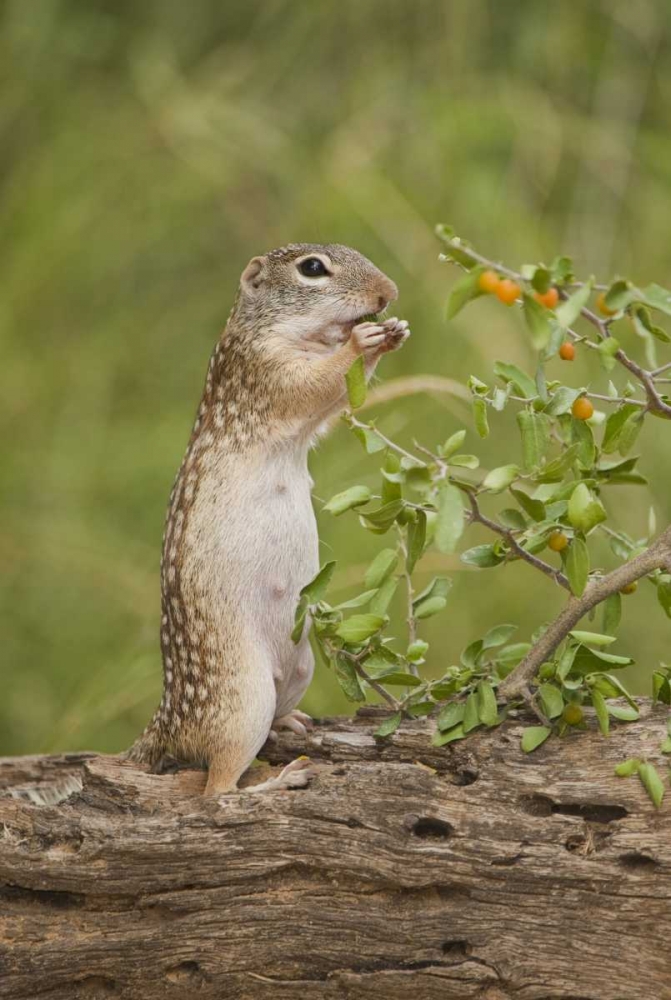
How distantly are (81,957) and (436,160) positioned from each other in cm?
326

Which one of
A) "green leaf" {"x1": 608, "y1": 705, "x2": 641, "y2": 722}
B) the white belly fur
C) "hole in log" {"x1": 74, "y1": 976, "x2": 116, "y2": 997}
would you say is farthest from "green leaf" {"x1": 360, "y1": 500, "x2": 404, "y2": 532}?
"hole in log" {"x1": 74, "y1": 976, "x2": 116, "y2": 997}

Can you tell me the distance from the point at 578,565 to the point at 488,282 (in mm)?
564

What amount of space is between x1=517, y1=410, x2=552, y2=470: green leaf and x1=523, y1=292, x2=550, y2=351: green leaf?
359 millimetres

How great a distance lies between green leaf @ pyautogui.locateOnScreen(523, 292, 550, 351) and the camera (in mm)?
1877

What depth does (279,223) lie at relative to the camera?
497 centimetres

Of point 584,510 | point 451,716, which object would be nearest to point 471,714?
point 451,716

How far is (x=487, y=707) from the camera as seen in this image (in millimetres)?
2398

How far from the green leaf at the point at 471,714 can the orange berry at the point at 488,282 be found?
0.87m

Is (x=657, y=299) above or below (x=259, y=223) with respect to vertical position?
below

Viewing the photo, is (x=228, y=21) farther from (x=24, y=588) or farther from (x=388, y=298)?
(x=388, y=298)

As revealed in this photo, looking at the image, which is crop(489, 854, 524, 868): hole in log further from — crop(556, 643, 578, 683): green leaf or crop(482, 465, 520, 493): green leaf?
crop(482, 465, 520, 493): green leaf

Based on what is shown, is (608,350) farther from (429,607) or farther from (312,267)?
(312,267)

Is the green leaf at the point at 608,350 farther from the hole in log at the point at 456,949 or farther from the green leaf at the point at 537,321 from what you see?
the hole in log at the point at 456,949

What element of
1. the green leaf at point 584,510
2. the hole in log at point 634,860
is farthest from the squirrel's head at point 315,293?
Result: the hole in log at point 634,860
